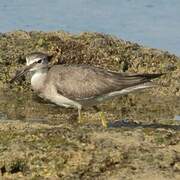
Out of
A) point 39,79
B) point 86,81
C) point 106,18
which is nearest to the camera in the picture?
point 86,81

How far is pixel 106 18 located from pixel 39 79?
9975mm

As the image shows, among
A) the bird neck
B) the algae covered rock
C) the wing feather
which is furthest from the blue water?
the bird neck

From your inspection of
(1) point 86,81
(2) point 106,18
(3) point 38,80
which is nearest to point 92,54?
(2) point 106,18

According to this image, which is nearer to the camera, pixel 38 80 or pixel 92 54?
pixel 38 80

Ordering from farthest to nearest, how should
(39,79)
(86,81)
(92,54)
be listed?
(92,54)
(39,79)
(86,81)

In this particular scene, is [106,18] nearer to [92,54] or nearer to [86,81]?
[92,54]

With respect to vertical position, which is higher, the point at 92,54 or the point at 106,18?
the point at 106,18

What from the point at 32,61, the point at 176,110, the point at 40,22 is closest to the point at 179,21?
the point at 40,22

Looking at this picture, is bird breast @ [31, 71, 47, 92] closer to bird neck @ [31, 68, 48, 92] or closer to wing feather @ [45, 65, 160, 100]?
bird neck @ [31, 68, 48, 92]

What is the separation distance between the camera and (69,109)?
50.8 feet

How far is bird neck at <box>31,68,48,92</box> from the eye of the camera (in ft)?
42.7

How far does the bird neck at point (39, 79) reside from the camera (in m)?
13.0

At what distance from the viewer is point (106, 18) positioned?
22812 millimetres

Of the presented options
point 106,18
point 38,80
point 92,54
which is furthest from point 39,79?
point 106,18
